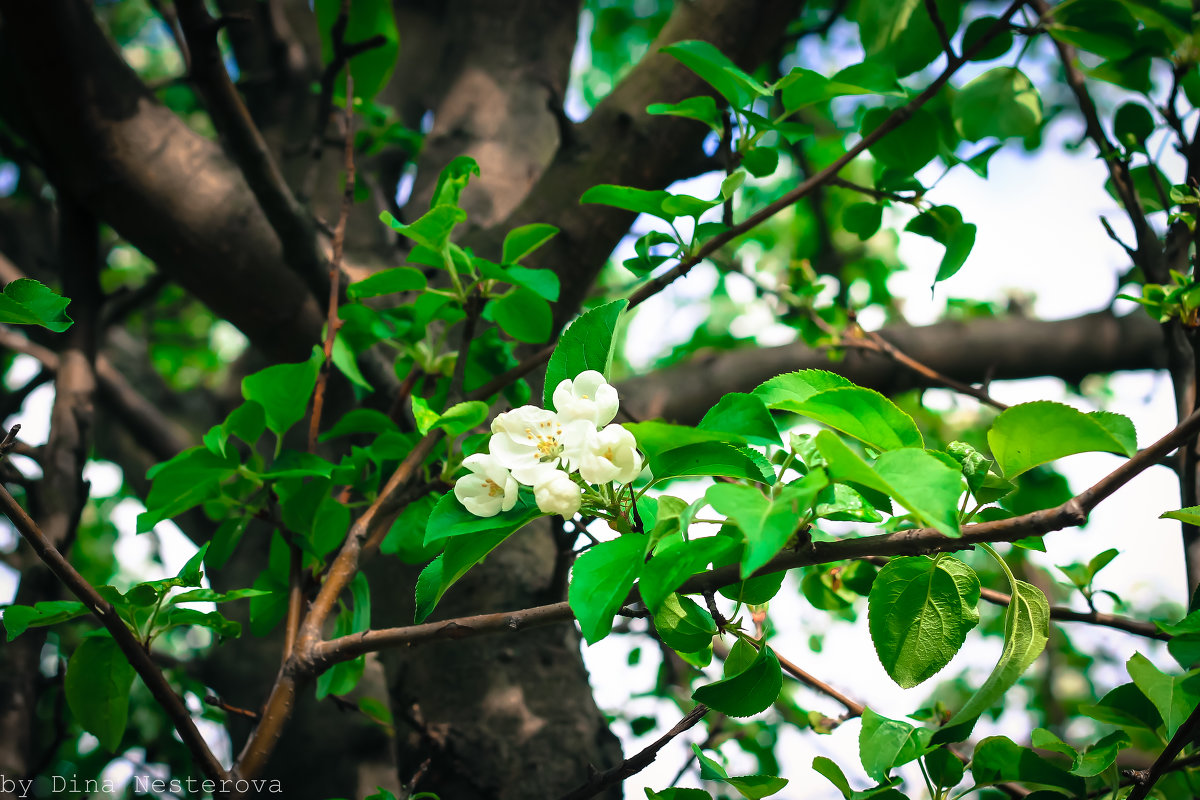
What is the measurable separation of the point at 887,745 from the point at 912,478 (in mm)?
279

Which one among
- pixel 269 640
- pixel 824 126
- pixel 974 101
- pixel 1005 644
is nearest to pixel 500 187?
pixel 974 101

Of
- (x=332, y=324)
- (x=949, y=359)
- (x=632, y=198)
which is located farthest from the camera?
(x=949, y=359)

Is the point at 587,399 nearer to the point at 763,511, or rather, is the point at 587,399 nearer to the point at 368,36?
the point at 763,511

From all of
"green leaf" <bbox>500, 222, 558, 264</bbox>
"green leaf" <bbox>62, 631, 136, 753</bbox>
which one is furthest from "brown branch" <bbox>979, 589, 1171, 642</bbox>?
"green leaf" <bbox>62, 631, 136, 753</bbox>

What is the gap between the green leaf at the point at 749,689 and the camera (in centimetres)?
53

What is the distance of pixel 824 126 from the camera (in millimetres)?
2744

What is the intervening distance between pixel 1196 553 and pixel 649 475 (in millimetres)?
678

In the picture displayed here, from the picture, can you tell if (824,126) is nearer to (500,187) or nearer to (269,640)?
(500,187)

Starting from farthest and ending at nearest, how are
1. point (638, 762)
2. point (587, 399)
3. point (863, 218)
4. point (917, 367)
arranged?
1. point (917, 367)
2. point (863, 218)
3. point (638, 762)
4. point (587, 399)

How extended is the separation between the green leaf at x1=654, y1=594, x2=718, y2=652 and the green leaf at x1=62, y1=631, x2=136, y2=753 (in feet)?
1.59

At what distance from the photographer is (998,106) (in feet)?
2.95

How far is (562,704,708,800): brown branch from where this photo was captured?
567 mm

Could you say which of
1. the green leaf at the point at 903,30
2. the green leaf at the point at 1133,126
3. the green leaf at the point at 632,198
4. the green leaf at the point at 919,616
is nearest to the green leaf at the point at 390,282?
the green leaf at the point at 632,198

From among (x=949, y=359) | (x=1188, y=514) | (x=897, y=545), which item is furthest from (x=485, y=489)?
(x=949, y=359)
